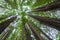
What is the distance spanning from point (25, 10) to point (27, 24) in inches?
4.3

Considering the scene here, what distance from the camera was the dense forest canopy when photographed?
4.78ft

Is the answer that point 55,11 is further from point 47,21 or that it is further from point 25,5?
point 25,5

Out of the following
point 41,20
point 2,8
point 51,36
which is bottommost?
point 51,36

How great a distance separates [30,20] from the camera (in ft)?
4.88

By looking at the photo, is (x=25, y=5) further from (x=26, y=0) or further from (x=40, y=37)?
(x=40, y=37)

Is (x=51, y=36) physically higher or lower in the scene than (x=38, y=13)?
lower

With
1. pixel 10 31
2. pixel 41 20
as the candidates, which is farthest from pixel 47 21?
pixel 10 31

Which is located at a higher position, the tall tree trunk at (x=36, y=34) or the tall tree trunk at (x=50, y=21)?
the tall tree trunk at (x=50, y=21)

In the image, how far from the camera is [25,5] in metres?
1.53

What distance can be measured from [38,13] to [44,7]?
0.06 metres

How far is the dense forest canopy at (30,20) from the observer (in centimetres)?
146

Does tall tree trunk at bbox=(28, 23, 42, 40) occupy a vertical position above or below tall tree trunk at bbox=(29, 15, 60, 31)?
below

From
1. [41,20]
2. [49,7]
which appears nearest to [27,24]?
[41,20]

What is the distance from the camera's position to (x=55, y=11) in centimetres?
152
